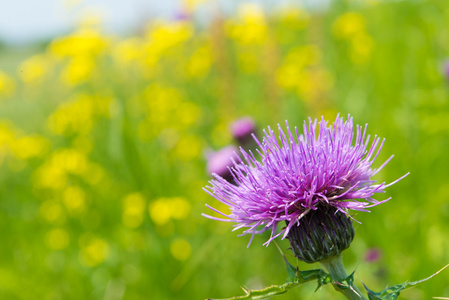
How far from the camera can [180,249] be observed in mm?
2996

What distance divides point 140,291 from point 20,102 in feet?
26.0

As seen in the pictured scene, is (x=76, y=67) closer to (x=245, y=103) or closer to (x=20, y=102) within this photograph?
(x=245, y=103)

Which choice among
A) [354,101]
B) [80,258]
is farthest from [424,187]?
[80,258]

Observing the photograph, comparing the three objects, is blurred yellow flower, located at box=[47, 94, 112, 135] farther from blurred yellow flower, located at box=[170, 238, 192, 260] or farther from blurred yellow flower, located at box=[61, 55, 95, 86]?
blurred yellow flower, located at box=[170, 238, 192, 260]

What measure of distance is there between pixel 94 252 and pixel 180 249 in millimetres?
662

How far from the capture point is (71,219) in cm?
398

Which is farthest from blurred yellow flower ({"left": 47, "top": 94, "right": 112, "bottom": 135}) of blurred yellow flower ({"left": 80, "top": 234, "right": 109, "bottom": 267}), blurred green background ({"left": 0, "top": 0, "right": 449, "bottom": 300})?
blurred yellow flower ({"left": 80, "top": 234, "right": 109, "bottom": 267})

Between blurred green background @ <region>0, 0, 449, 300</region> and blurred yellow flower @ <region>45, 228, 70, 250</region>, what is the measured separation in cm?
1

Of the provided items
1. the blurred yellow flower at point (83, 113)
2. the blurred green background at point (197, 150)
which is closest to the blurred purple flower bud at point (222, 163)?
the blurred green background at point (197, 150)

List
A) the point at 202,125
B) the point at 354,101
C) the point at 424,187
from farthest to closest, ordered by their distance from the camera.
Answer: the point at 202,125
the point at 354,101
the point at 424,187

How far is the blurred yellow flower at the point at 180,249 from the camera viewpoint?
295cm

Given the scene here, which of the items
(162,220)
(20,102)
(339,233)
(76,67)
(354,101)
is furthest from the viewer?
(20,102)

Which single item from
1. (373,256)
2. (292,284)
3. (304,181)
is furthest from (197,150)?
(292,284)

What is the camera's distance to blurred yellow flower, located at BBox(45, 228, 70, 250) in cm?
372
